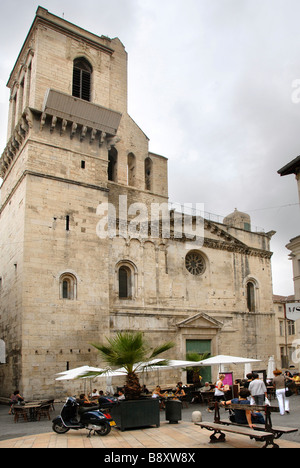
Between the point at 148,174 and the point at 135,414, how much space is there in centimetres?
1868

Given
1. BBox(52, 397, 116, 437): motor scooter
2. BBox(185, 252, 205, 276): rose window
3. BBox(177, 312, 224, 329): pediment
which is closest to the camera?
BBox(52, 397, 116, 437): motor scooter

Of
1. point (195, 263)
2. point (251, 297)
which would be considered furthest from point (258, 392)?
point (251, 297)

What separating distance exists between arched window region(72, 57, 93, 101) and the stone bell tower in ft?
0.19

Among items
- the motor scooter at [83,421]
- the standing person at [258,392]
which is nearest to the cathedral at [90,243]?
the motor scooter at [83,421]

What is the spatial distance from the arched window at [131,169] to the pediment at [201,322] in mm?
9029

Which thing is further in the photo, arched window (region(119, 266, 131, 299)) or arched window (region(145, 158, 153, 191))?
arched window (region(145, 158, 153, 191))

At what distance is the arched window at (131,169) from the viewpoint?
27.2 metres

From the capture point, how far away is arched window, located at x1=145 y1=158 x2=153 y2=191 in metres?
27.9

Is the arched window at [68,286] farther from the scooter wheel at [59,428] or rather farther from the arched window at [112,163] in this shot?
the scooter wheel at [59,428]

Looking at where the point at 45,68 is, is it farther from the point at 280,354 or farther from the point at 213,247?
the point at 280,354

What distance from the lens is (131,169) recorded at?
27.6 meters

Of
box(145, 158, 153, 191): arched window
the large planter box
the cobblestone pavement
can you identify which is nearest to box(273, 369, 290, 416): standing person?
the cobblestone pavement

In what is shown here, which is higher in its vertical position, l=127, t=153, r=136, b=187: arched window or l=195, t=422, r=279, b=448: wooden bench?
l=127, t=153, r=136, b=187: arched window

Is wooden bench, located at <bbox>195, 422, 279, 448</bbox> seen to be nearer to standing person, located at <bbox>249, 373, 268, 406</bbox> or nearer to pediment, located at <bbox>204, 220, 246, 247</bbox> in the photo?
standing person, located at <bbox>249, 373, 268, 406</bbox>
